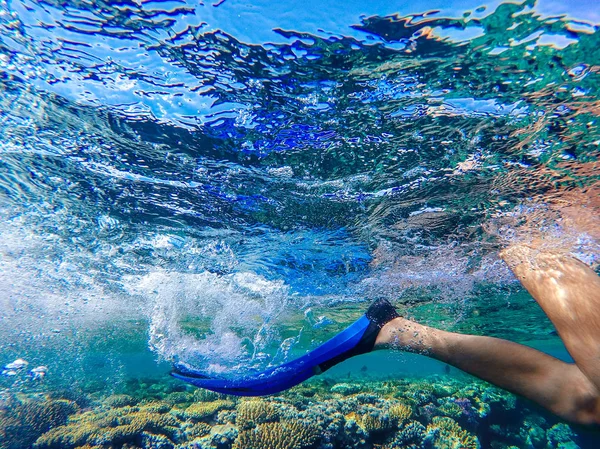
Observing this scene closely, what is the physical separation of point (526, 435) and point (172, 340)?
107 feet

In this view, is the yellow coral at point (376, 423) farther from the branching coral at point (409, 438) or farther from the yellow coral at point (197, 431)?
the yellow coral at point (197, 431)

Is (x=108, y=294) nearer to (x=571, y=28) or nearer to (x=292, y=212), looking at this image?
(x=292, y=212)

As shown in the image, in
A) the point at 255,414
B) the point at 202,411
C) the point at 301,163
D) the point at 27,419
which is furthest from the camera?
the point at 27,419

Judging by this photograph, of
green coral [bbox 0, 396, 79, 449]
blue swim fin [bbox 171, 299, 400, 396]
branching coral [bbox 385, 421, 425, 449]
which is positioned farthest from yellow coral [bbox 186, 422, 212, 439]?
green coral [bbox 0, 396, 79, 449]

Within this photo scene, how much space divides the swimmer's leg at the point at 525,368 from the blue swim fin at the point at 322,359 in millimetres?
664

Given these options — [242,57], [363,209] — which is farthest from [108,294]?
[242,57]

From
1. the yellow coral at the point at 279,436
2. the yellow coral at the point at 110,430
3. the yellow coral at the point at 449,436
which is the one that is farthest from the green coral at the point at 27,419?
the yellow coral at the point at 449,436

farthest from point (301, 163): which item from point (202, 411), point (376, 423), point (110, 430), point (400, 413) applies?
point (110, 430)

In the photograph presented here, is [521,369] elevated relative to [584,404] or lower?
elevated

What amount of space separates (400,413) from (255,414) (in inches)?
181

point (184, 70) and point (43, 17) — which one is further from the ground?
point (43, 17)

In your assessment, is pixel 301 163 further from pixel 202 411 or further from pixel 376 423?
pixel 202 411

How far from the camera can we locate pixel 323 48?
15.3 feet

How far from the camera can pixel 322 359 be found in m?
5.08
